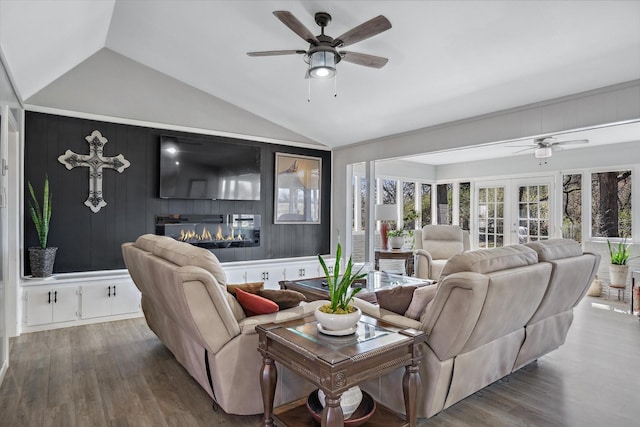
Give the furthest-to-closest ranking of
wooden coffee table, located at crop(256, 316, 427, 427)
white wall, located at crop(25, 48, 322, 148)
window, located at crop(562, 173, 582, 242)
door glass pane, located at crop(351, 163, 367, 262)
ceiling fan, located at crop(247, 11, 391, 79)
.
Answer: door glass pane, located at crop(351, 163, 367, 262) → window, located at crop(562, 173, 582, 242) → white wall, located at crop(25, 48, 322, 148) → ceiling fan, located at crop(247, 11, 391, 79) → wooden coffee table, located at crop(256, 316, 427, 427)

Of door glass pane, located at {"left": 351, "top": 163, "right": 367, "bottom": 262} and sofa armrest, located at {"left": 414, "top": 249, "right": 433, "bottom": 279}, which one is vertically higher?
door glass pane, located at {"left": 351, "top": 163, "right": 367, "bottom": 262}

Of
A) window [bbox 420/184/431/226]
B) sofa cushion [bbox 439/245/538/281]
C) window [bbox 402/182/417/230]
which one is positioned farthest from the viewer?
window [bbox 420/184/431/226]

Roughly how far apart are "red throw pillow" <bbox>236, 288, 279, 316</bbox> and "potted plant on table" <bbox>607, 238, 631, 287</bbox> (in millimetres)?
5830

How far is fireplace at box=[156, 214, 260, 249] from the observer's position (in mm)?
5035

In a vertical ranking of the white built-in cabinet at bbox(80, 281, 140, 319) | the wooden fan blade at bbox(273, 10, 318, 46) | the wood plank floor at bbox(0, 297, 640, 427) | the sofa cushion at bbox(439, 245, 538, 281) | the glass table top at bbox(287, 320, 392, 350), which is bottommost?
the wood plank floor at bbox(0, 297, 640, 427)

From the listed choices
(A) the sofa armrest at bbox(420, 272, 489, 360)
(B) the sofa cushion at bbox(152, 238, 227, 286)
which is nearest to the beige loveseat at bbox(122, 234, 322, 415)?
(B) the sofa cushion at bbox(152, 238, 227, 286)

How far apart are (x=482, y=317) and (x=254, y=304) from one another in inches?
53.8

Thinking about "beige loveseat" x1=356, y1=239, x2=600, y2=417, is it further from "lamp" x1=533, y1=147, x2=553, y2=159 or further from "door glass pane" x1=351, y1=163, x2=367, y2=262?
"door glass pane" x1=351, y1=163, x2=367, y2=262

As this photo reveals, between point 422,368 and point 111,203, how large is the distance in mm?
4138

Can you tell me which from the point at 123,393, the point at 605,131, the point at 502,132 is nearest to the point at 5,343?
the point at 123,393

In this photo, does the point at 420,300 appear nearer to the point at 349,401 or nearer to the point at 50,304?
the point at 349,401

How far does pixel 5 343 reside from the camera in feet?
9.82

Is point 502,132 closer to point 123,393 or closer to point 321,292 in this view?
point 321,292

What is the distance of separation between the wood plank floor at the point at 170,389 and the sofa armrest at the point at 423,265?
207cm
